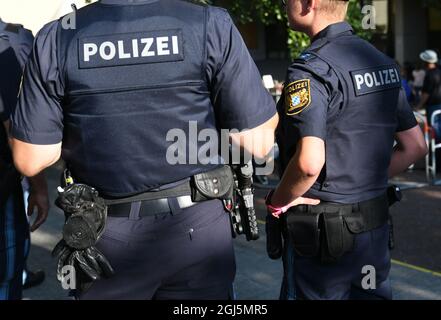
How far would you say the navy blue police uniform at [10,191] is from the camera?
10.4 ft

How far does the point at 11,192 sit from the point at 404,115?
1.92 meters

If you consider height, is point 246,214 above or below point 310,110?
below

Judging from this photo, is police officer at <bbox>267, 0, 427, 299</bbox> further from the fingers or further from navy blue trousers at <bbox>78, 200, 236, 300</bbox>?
navy blue trousers at <bbox>78, 200, 236, 300</bbox>

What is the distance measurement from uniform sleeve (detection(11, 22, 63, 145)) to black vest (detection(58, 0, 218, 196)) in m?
0.04

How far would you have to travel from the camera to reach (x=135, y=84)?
7.39 feet

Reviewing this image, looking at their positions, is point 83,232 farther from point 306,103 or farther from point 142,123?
point 306,103

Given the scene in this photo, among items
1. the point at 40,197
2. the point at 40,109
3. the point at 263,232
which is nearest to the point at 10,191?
A: the point at 40,197

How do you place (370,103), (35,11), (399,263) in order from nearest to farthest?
1. (370,103)
2. (399,263)
3. (35,11)

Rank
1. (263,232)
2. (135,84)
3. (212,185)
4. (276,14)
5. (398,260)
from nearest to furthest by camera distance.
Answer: (135,84), (212,185), (398,260), (263,232), (276,14)

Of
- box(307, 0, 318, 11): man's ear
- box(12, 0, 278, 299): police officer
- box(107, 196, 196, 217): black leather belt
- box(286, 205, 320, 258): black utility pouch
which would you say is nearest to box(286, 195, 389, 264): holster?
box(286, 205, 320, 258): black utility pouch

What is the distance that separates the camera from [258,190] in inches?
318
